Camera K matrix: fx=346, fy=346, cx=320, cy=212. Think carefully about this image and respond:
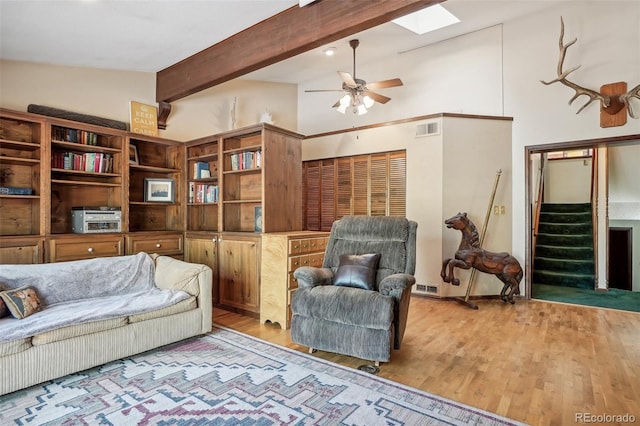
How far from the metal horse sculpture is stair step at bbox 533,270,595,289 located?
1614 mm

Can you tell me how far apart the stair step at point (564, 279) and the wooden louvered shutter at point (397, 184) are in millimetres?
2645

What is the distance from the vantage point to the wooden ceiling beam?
2.54m

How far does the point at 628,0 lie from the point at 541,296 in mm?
3671

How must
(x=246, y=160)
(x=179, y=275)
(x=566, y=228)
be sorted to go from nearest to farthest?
(x=179, y=275), (x=246, y=160), (x=566, y=228)

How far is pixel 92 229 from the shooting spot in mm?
3670

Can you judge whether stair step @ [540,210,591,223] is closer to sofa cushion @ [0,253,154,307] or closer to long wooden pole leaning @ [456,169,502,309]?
long wooden pole leaning @ [456,169,502,309]

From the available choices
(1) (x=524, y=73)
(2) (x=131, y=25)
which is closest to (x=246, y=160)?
(2) (x=131, y=25)

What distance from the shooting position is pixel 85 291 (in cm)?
289

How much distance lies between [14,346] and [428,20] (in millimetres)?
5320

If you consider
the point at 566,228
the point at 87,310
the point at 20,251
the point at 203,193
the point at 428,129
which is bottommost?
the point at 87,310

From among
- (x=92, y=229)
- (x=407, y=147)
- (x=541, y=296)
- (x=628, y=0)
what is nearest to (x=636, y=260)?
(x=541, y=296)

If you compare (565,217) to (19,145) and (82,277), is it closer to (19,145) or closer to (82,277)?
(82,277)

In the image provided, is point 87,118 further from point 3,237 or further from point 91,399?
point 91,399

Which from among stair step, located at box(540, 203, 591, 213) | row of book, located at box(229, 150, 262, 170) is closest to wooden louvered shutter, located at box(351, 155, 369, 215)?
row of book, located at box(229, 150, 262, 170)
